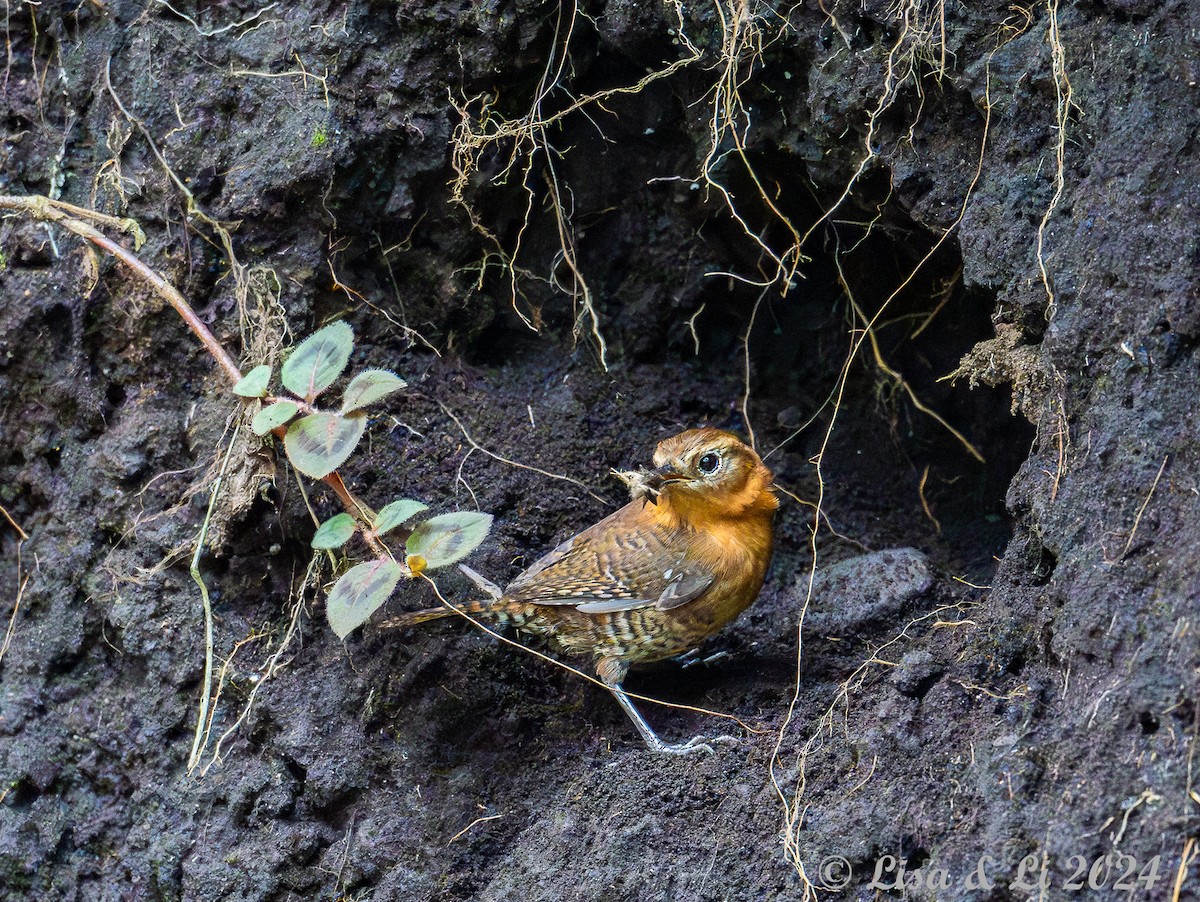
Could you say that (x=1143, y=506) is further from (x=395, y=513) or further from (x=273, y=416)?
(x=273, y=416)

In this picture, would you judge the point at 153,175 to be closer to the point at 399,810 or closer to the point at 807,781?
the point at 399,810

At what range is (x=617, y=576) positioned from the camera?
3891 millimetres

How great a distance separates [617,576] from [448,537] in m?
0.73

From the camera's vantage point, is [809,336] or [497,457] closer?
[497,457]

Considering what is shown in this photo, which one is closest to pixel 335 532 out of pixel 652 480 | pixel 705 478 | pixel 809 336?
pixel 652 480

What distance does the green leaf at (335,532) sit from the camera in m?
3.48

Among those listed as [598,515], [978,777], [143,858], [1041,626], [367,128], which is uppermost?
[367,128]

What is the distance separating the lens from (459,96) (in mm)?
4223

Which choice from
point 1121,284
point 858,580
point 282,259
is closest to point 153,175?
point 282,259

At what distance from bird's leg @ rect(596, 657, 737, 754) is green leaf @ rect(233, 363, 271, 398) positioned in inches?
59.8

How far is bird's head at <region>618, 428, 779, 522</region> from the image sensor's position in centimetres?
389

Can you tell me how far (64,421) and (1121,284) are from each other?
3.80 meters

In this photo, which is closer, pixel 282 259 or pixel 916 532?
pixel 282 259

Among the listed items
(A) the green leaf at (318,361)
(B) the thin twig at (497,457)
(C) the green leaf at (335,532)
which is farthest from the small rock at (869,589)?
(A) the green leaf at (318,361)
